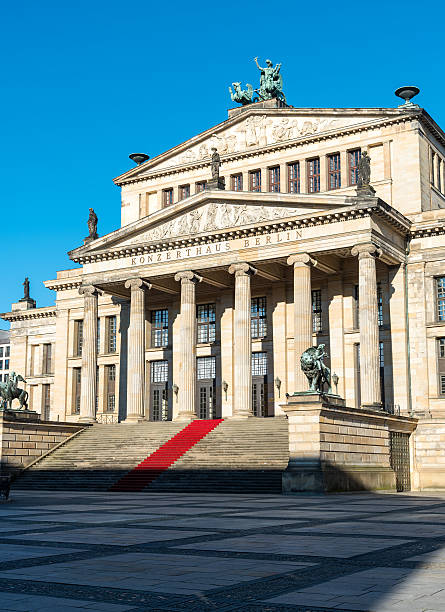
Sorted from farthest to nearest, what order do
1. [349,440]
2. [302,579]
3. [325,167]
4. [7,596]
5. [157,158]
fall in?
[157,158] < [325,167] < [349,440] < [302,579] < [7,596]

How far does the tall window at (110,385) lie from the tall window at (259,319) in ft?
40.4

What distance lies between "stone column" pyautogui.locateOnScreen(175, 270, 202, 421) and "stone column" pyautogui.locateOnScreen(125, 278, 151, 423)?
9.95 ft

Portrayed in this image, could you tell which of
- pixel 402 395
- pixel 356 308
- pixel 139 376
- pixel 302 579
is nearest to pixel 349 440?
pixel 402 395

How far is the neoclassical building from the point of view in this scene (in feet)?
154

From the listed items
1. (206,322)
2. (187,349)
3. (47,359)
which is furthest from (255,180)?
(47,359)

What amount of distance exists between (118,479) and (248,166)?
1039 inches

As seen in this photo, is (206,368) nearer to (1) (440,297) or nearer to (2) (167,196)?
(2) (167,196)

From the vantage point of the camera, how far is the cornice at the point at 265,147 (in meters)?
52.2

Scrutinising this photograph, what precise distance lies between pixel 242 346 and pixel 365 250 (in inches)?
377

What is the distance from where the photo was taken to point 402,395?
47.5m

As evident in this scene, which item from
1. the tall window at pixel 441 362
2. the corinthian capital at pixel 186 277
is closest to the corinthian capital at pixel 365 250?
the tall window at pixel 441 362

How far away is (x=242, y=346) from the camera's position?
48.2m

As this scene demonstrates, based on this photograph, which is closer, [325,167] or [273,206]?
[273,206]

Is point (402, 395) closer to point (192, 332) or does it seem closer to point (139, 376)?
point (192, 332)
